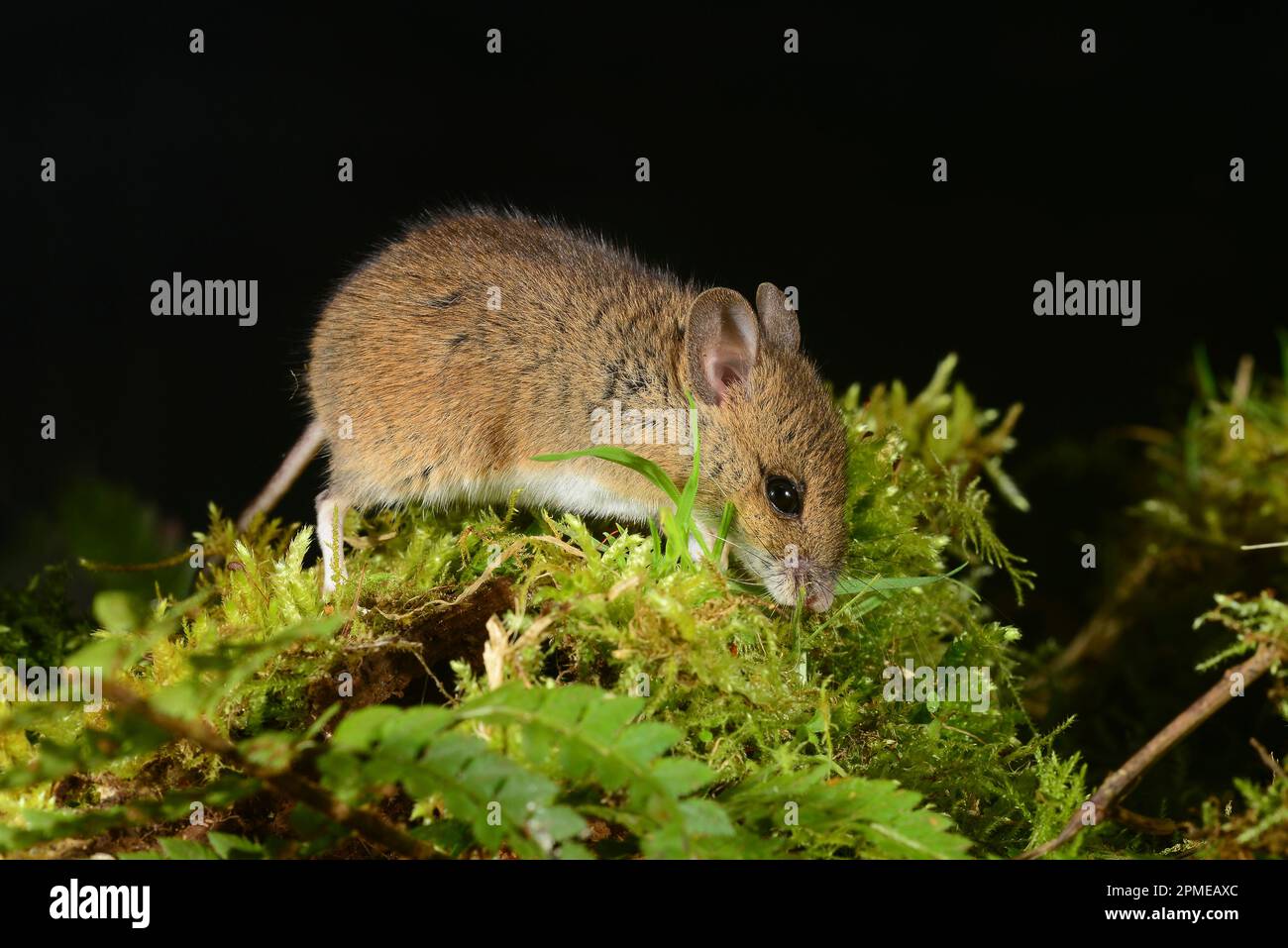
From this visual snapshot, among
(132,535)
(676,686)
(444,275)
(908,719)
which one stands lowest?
(908,719)

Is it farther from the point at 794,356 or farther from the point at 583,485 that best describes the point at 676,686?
the point at 794,356

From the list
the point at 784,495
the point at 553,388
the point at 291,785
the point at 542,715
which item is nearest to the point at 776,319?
the point at 784,495

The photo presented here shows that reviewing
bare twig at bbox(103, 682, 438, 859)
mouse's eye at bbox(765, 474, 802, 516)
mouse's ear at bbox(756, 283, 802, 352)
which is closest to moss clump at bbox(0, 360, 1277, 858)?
bare twig at bbox(103, 682, 438, 859)

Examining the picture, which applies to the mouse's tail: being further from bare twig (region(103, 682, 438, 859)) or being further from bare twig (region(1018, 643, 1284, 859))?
bare twig (region(1018, 643, 1284, 859))

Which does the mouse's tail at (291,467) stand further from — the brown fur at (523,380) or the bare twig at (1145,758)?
the bare twig at (1145,758)

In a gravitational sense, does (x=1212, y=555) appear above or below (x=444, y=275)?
below

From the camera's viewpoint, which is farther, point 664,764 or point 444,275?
point 444,275

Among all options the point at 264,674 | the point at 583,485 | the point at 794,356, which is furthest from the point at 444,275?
the point at 264,674
